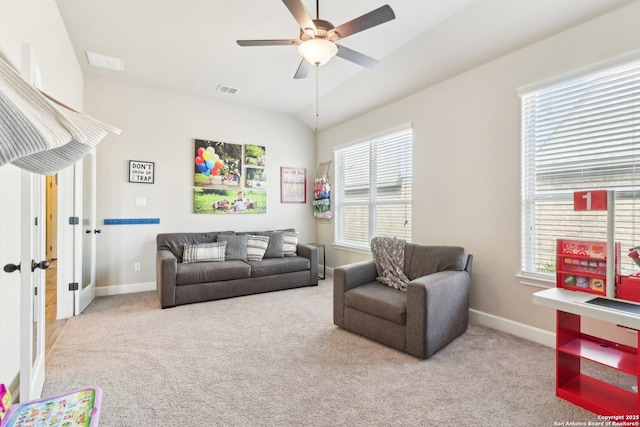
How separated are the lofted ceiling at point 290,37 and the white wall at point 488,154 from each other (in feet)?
0.46

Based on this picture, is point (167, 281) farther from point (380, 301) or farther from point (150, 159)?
point (380, 301)

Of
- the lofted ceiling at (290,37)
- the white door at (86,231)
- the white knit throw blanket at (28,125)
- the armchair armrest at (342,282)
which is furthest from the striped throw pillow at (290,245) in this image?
the white knit throw blanket at (28,125)

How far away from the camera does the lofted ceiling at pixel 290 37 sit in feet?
8.37

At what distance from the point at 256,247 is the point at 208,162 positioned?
1547mm

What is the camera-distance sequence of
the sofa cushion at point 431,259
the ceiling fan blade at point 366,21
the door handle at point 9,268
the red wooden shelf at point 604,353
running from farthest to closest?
the sofa cushion at point 431,259 → the ceiling fan blade at point 366,21 → the red wooden shelf at point 604,353 → the door handle at point 9,268

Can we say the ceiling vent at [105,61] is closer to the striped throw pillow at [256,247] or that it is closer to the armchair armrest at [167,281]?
the armchair armrest at [167,281]

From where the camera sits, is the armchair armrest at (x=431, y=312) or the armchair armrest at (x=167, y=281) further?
the armchair armrest at (x=167, y=281)

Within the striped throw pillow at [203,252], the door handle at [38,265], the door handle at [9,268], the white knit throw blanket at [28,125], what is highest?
the white knit throw blanket at [28,125]

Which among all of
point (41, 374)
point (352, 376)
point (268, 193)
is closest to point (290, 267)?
point (268, 193)

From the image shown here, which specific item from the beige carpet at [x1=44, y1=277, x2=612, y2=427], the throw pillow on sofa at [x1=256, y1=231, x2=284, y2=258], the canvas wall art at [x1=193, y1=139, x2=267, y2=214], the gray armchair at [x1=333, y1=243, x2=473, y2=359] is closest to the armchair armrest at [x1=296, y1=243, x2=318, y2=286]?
the throw pillow on sofa at [x1=256, y1=231, x2=284, y2=258]

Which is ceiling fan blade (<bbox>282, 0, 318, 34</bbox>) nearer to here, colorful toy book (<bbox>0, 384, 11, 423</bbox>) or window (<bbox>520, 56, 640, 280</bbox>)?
window (<bbox>520, 56, 640, 280</bbox>)

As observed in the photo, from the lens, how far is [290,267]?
4.48m

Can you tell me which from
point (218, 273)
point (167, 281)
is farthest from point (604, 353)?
point (167, 281)

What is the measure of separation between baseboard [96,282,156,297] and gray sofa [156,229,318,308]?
26.3 inches
